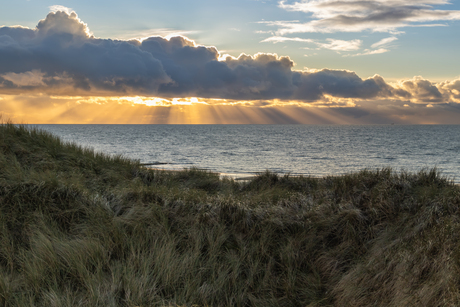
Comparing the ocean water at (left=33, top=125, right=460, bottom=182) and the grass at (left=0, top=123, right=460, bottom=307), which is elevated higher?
the grass at (left=0, top=123, right=460, bottom=307)

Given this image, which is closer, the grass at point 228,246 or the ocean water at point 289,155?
the grass at point 228,246

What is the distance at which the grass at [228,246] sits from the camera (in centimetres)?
466

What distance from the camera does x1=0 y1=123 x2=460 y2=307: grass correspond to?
183 inches

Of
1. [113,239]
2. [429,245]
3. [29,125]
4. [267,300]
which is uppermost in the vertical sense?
[29,125]

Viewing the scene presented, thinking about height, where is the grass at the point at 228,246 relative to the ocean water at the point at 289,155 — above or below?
above

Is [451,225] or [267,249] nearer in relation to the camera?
[451,225]

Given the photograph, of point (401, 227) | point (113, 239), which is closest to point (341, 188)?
point (401, 227)

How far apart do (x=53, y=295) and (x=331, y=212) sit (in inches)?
214

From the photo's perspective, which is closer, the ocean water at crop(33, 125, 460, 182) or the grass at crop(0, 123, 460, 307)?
the grass at crop(0, 123, 460, 307)

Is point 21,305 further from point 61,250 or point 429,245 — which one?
point 429,245

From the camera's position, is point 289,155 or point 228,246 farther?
point 289,155

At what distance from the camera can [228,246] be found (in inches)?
253

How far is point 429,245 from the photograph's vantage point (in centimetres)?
499

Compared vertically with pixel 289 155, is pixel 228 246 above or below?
above
